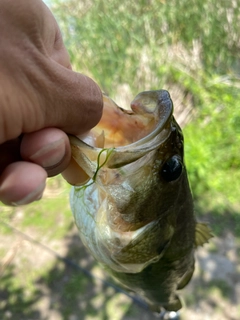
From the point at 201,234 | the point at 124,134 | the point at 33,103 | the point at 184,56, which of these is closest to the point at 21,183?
the point at 33,103

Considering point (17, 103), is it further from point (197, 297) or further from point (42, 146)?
point (197, 297)

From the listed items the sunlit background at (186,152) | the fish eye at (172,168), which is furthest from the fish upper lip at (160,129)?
the sunlit background at (186,152)

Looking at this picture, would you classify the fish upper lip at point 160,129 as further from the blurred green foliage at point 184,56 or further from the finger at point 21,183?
the blurred green foliage at point 184,56

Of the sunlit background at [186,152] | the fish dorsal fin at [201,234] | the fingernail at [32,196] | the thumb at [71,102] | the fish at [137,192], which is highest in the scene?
the thumb at [71,102]

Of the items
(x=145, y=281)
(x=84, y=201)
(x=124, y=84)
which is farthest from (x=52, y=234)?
(x=84, y=201)

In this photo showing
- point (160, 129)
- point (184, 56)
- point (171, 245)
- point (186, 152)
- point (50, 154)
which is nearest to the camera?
point (50, 154)

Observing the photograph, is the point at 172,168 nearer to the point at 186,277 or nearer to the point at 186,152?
the point at 186,277

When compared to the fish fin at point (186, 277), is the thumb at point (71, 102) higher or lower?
higher
